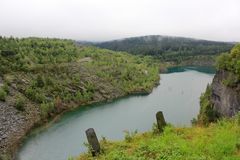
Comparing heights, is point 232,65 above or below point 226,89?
above

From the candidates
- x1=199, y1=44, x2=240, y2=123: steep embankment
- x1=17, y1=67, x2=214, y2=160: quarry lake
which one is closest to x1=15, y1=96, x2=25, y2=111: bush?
x1=17, y1=67, x2=214, y2=160: quarry lake

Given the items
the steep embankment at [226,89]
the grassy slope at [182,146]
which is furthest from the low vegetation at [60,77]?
the grassy slope at [182,146]

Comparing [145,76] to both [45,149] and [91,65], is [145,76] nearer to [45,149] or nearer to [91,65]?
[91,65]

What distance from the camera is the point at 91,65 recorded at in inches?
3767

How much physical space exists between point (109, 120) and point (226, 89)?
94.8ft

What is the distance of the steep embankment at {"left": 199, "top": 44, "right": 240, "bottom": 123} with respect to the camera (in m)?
31.4

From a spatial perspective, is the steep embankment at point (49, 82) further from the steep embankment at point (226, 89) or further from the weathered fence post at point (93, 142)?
the weathered fence post at point (93, 142)

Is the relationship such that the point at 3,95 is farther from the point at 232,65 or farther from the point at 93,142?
the point at 93,142

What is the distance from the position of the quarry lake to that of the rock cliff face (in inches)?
456

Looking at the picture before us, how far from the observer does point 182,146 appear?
1063 centimetres

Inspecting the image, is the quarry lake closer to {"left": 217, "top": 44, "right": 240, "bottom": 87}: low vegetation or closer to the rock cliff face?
the rock cliff face

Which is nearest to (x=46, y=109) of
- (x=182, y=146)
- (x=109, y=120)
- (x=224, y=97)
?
(x=109, y=120)

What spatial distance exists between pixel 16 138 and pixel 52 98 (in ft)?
67.9

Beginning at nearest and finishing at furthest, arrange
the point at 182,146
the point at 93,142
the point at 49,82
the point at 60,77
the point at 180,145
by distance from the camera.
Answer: the point at 182,146
the point at 180,145
the point at 93,142
the point at 49,82
the point at 60,77
